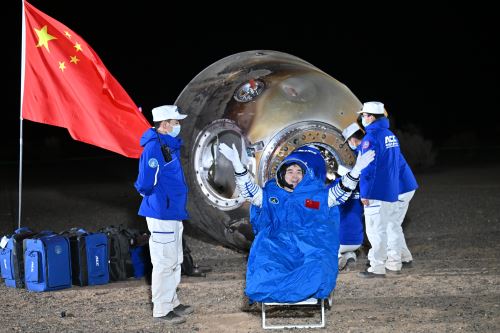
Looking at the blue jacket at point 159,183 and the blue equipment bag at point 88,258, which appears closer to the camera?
the blue jacket at point 159,183

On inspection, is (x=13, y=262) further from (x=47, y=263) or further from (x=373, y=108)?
(x=373, y=108)

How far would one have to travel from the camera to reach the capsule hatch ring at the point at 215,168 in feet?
28.9

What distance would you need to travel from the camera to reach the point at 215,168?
8.93m

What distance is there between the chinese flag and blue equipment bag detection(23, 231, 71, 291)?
3.92 ft

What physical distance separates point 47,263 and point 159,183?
7.06 ft

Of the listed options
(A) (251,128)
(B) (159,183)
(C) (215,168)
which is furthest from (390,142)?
(B) (159,183)

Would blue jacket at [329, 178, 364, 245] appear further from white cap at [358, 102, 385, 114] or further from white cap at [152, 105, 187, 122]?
white cap at [152, 105, 187, 122]

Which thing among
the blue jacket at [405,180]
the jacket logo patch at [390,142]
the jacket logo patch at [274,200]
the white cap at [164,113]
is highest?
the white cap at [164,113]

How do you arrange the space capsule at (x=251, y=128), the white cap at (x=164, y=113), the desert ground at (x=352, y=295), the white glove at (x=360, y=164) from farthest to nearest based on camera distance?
the space capsule at (x=251, y=128), the white cap at (x=164, y=113), the desert ground at (x=352, y=295), the white glove at (x=360, y=164)

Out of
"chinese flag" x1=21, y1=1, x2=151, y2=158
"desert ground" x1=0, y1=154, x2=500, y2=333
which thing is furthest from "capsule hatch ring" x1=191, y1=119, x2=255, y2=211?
"desert ground" x1=0, y1=154, x2=500, y2=333

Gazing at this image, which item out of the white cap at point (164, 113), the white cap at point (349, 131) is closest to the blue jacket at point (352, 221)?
the white cap at point (349, 131)

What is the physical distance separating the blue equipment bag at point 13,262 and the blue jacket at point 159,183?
7.78 ft

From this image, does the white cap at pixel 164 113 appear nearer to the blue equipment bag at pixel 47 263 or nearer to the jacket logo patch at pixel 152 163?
the jacket logo patch at pixel 152 163

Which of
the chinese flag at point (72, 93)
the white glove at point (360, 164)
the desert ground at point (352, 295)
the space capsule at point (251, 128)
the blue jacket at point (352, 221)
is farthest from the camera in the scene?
the blue jacket at point (352, 221)
